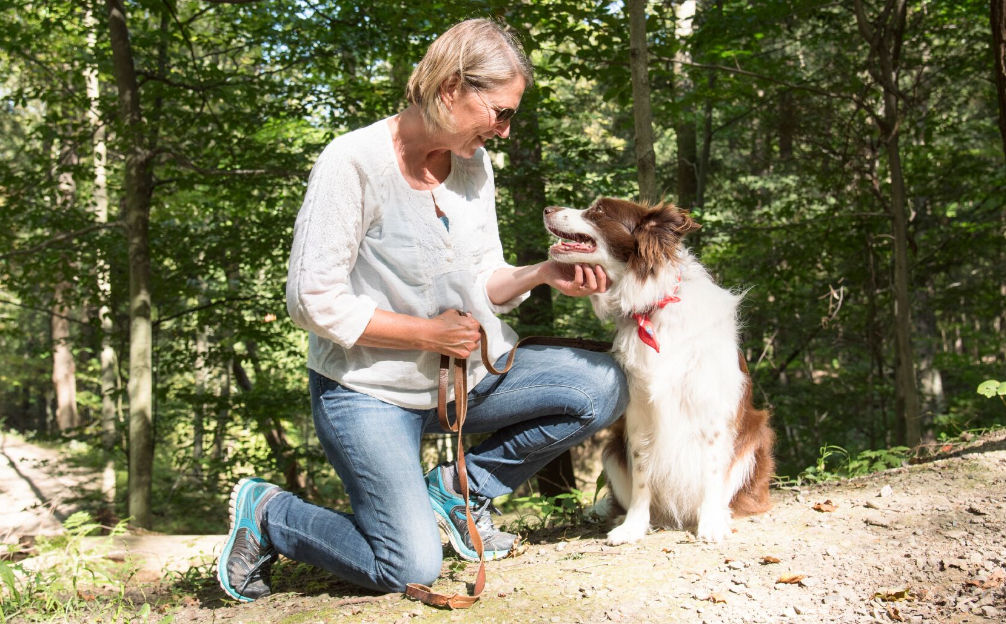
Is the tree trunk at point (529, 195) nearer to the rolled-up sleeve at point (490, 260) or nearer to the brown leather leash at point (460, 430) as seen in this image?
the rolled-up sleeve at point (490, 260)

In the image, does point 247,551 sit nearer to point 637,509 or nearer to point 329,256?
point 329,256

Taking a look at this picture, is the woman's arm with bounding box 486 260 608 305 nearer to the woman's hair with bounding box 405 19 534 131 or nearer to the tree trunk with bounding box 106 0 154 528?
the woman's hair with bounding box 405 19 534 131

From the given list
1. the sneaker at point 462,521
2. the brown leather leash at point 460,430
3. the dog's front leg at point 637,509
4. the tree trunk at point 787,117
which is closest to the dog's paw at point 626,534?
the dog's front leg at point 637,509

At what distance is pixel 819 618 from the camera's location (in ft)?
7.06

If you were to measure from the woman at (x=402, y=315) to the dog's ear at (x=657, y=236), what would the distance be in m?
0.18

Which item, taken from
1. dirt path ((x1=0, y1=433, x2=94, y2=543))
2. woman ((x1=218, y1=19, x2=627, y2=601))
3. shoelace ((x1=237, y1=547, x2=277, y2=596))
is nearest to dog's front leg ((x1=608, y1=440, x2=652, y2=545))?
woman ((x1=218, y1=19, x2=627, y2=601))

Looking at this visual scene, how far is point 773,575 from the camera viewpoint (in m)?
2.44

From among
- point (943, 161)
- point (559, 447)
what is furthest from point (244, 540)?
point (943, 161)

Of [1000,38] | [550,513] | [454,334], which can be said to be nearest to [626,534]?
[550,513]

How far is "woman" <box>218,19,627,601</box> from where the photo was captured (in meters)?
2.45

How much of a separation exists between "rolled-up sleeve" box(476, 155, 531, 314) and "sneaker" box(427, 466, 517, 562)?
2.35 ft

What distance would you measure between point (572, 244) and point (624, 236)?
0.20 metres

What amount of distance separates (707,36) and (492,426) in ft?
13.2

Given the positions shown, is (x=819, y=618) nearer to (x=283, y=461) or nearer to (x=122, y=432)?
(x=283, y=461)
